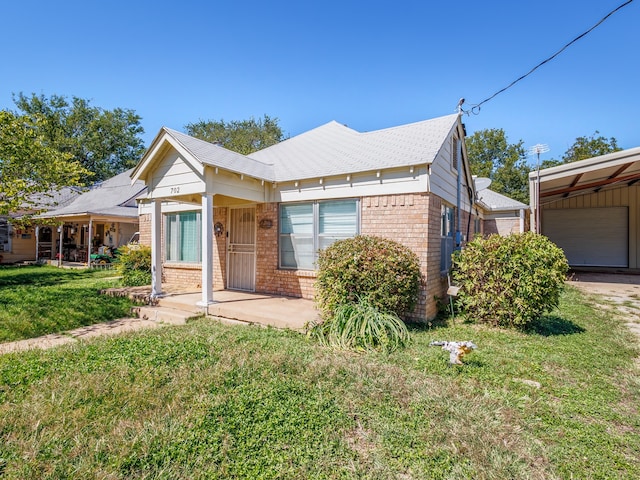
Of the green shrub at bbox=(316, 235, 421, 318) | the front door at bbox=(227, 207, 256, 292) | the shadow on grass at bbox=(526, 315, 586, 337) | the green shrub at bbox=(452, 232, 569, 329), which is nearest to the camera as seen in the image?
the green shrub at bbox=(316, 235, 421, 318)

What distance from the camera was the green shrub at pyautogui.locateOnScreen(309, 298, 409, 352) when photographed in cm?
488

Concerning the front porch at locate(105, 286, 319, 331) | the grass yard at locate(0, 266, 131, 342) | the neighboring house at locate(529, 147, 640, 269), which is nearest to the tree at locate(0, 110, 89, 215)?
the grass yard at locate(0, 266, 131, 342)

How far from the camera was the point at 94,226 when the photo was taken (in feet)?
65.6

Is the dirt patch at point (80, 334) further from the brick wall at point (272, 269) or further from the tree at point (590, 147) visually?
the tree at point (590, 147)

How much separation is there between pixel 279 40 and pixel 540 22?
22.5 ft

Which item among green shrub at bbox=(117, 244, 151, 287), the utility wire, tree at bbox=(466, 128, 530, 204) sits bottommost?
green shrub at bbox=(117, 244, 151, 287)

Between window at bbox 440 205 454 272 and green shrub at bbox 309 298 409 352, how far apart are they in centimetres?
293

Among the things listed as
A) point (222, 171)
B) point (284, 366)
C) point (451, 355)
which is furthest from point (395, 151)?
point (284, 366)

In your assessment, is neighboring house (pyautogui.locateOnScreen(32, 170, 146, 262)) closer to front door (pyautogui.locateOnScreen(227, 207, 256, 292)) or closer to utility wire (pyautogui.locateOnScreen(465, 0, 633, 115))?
front door (pyautogui.locateOnScreen(227, 207, 256, 292))

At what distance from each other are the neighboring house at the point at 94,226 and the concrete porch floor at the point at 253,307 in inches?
474

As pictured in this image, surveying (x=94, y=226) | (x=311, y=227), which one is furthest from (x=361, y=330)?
(x=94, y=226)

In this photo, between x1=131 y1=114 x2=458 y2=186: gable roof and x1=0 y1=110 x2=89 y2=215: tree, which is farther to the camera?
x1=0 y1=110 x2=89 y2=215: tree

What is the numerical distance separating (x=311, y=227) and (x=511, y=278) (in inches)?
166

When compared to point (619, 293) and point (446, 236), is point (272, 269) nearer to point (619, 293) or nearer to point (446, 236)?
point (446, 236)
